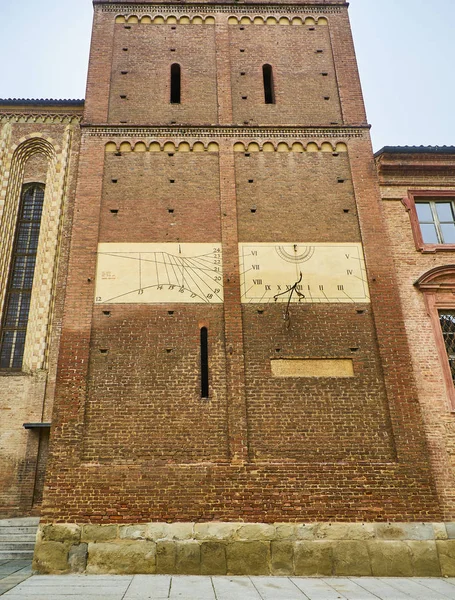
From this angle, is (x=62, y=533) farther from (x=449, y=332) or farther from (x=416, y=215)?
(x=416, y=215)

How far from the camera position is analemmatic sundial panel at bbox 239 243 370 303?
33.1ft

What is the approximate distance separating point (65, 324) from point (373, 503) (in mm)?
6802

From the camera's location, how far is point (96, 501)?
837 cm

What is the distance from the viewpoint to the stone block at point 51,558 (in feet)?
Result: 26.0

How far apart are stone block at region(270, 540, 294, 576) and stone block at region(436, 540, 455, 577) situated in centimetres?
259

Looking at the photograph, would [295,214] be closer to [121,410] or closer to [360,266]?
[360,266]

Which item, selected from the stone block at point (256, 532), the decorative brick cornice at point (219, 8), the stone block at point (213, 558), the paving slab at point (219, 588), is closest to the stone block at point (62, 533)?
the paving slab at point (219, 588)

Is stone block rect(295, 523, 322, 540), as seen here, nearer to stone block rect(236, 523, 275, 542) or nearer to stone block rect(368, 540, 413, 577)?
stone block rect(236, 523, 275, 542)

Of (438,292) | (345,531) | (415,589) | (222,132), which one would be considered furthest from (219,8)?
(415,589)

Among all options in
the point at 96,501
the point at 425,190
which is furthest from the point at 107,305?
the point at 425,190

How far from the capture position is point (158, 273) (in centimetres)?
1016

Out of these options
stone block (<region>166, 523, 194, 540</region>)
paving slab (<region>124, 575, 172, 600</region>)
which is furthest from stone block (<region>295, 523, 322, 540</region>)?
paving slab (<region>124, 575, 172, 600</region>)

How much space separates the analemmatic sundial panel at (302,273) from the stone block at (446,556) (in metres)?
4.71

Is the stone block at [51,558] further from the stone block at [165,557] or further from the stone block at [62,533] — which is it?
the stone block at [165,557]
